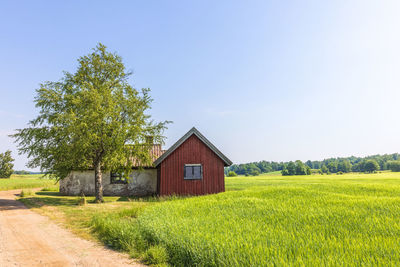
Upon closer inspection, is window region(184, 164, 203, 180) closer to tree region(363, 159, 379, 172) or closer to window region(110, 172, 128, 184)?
window region(110, 172, 128, 184)

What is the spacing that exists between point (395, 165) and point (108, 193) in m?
148

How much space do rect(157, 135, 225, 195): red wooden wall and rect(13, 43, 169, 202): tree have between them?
8.00 ft

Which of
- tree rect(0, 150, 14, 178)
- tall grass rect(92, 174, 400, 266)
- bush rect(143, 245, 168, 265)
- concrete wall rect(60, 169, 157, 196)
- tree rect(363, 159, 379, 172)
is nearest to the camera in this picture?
tall grass rect(92, 174, 400, 266)

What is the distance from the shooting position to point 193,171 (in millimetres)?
22984

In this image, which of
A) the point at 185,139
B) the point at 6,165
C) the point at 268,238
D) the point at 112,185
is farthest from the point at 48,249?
the point at 6,165

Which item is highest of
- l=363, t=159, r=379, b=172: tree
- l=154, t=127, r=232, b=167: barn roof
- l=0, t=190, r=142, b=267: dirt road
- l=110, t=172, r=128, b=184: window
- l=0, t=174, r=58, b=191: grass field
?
l=154, t=127, r=232, b=167: barn roof

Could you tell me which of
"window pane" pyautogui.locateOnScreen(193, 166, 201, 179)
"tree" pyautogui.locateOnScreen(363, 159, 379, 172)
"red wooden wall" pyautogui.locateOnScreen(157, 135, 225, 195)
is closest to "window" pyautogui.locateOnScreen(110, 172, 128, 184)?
"red wooden wall" pyautogui.locateOnScreen(157, 135, 225, 195)

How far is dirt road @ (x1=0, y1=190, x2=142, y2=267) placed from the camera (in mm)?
6441

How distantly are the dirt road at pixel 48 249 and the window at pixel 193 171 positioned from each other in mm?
13100

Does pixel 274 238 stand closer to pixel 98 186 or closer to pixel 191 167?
pixel 191 167

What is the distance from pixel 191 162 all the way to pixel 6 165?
99632mm

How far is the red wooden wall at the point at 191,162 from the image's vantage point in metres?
22.3

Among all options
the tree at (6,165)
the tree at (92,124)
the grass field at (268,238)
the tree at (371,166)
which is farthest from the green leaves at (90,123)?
Result: the tree at (371,166)

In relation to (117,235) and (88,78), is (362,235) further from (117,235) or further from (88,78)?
(88,78)
